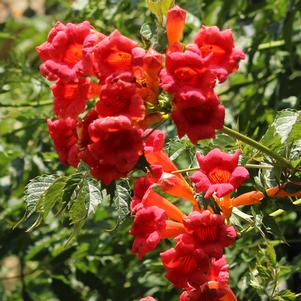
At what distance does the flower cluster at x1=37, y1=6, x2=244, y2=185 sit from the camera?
1758mm

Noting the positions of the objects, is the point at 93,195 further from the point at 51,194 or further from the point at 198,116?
the point at 198,116

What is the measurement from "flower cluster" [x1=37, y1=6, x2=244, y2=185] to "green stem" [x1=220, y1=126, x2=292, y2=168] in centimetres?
12

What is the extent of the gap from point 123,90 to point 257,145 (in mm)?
425

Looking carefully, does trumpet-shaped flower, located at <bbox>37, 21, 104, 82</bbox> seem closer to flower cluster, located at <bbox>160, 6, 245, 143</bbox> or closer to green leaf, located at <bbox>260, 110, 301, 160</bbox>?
flower cluster, located at <bbox>160, 6, 245, 143</bbox>

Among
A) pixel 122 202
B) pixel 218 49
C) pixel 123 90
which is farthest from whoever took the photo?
pixel 122 202

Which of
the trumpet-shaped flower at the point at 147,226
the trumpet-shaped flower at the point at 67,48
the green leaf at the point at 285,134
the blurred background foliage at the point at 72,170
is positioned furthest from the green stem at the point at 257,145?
the blurred background foliage at the point at 72,170

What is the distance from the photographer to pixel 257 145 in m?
2.00

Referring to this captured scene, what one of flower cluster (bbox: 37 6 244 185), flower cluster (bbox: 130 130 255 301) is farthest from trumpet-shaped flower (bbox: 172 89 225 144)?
flower cluster (bbox: 130 130 255 301)

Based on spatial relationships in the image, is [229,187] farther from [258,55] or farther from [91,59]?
[258,55]

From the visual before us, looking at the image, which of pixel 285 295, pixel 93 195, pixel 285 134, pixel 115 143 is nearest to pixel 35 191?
pixel 93 195

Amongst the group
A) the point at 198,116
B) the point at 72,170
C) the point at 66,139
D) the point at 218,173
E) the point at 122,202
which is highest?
the point at 198,116

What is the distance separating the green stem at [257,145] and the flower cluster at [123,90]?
0.40ft

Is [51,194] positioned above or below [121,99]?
below

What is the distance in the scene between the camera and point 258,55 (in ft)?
13.3
